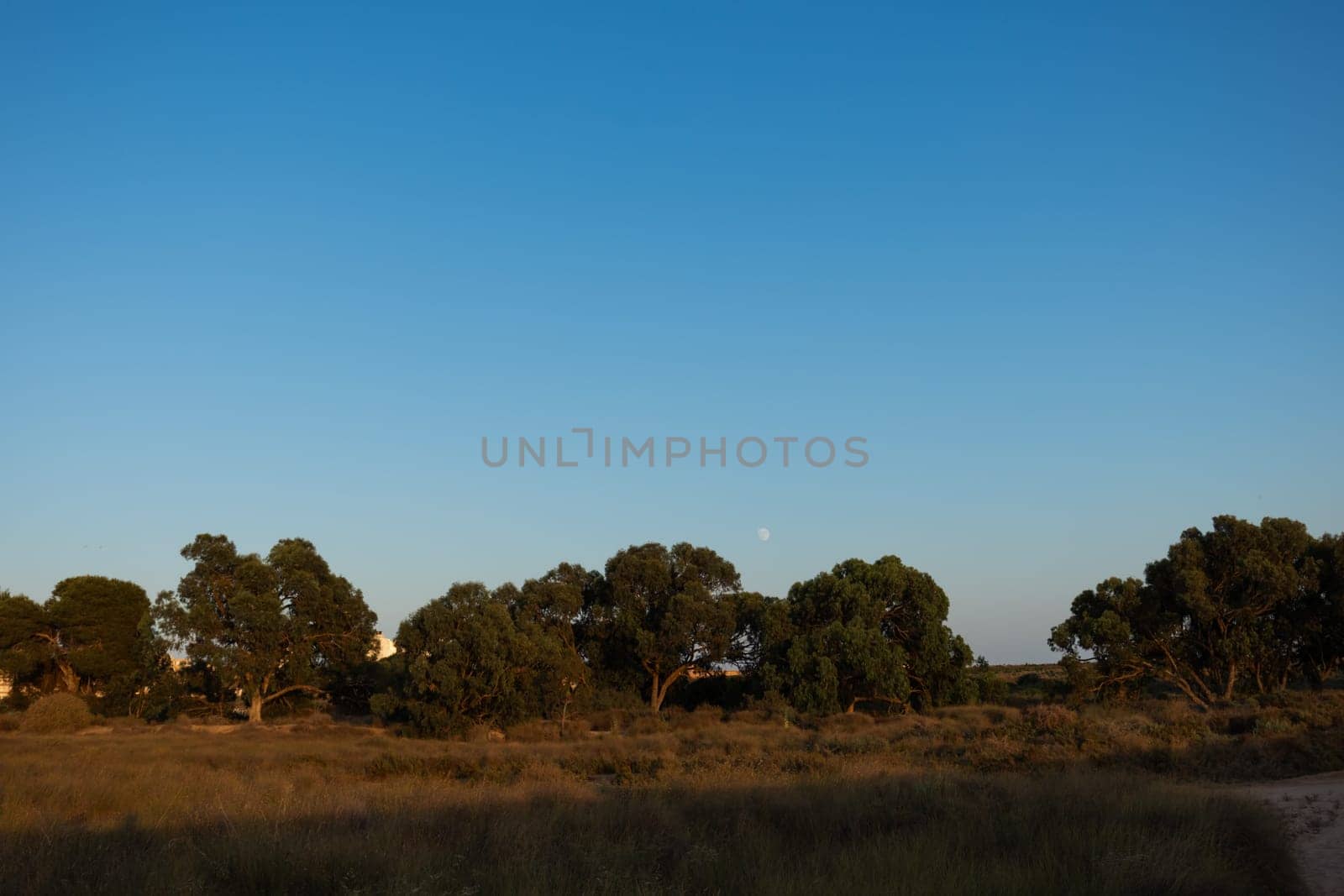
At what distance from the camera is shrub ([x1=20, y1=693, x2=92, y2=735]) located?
38000mm

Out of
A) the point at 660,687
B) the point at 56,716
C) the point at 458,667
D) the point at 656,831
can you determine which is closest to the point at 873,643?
the point at 660,687

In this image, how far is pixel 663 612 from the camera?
167ft

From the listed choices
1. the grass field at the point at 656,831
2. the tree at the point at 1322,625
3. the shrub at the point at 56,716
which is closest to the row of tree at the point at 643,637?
the tree at the point at 1322,625

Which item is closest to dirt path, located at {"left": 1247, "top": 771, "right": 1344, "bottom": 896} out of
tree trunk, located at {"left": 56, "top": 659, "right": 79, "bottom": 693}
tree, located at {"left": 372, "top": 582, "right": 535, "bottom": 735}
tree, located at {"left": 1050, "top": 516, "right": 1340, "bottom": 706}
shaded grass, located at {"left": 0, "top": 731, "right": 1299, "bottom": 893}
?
shaded grass, located at {"left": 0, "top": 731, "right": 1299, "bottom": 893}

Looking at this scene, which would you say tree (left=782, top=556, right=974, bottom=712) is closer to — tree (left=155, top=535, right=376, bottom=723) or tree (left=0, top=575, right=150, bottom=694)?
tree (left=155, top=535, right=376, bottom=723)

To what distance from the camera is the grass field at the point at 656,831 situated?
8898 millimetres

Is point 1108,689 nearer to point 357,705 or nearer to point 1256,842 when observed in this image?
point 1256,842

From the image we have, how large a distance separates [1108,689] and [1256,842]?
32226 millimetres

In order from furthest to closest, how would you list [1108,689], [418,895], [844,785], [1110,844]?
1. [1108,689]
2. [844,785]
3. [1110,844]
4. [418,895]

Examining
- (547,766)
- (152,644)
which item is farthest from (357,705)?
(547,766)

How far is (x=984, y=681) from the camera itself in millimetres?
47406

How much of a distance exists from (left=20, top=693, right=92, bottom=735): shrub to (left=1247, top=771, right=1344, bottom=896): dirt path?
41.7 meters

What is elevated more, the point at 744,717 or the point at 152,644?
the point at 152,644

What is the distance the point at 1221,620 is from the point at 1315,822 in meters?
31.1
